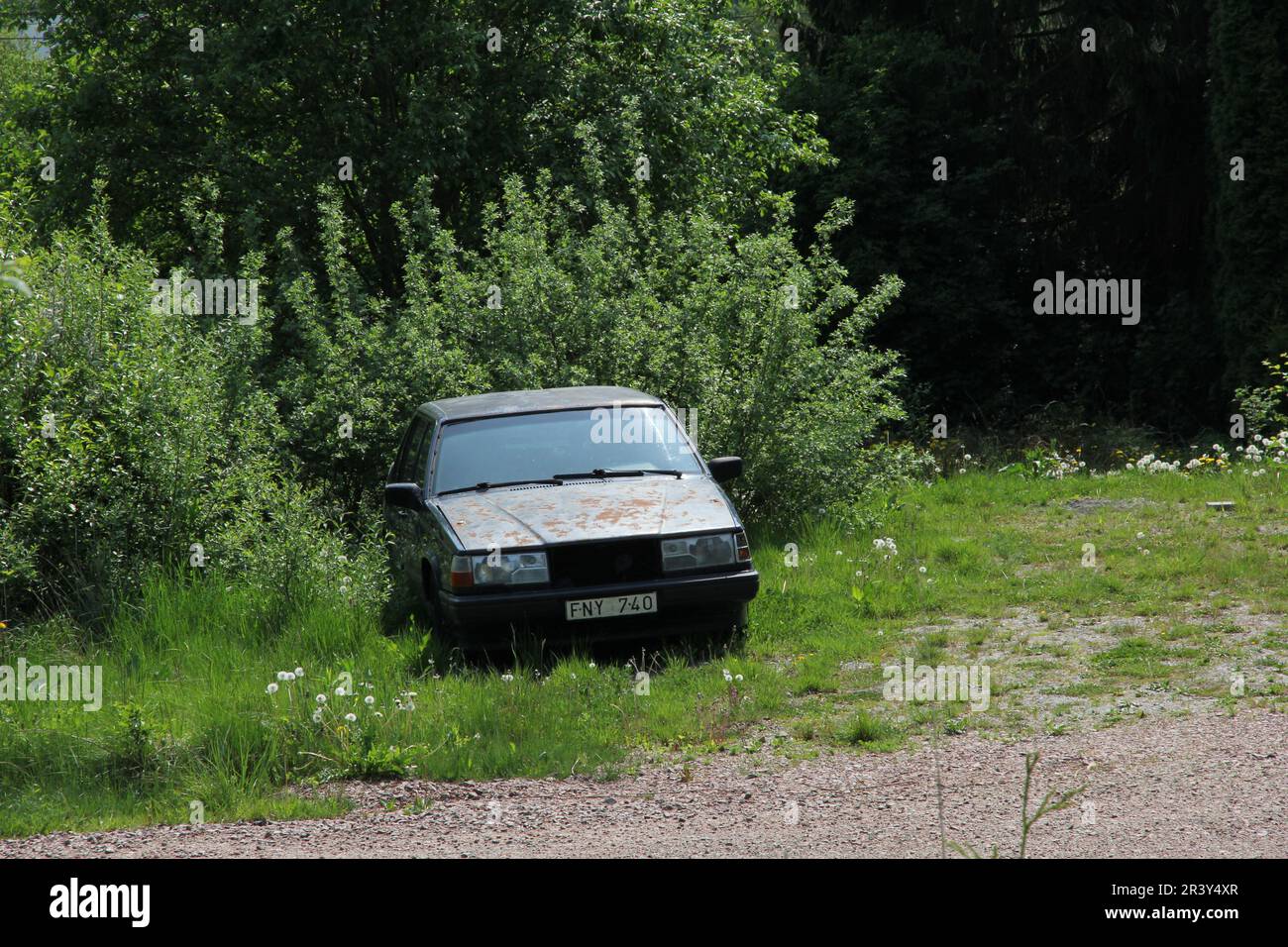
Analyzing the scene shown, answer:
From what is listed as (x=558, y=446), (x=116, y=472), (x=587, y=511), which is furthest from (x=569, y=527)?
(x=116, y=472)

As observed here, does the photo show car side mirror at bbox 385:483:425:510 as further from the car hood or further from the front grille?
the front grille

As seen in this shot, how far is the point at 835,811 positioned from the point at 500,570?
3.00 metres

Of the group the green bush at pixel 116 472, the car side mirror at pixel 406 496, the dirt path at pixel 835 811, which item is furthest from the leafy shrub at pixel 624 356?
the dirt path at pixel 835 811

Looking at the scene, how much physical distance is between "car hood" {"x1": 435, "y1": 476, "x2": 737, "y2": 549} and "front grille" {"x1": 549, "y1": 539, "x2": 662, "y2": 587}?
64 mm

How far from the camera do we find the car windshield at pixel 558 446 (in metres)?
9.30

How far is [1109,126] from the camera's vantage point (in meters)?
24.7

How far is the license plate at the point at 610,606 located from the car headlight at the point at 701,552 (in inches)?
8.9

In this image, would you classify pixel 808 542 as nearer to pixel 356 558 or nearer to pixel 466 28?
pixel 356 558

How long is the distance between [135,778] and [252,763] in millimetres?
522

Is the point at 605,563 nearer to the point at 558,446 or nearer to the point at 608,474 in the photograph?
the point at 608,474

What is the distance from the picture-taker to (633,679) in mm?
7852

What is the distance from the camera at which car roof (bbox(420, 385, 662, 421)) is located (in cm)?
979

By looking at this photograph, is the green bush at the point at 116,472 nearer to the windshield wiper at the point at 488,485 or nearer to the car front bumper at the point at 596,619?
the windshield wiper at the point at 488,485
